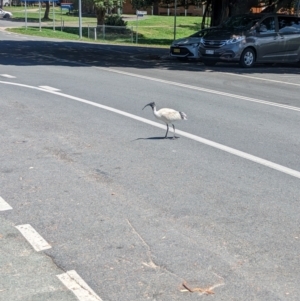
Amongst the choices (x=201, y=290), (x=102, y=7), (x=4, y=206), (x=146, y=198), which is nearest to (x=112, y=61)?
(x=146, y=198)

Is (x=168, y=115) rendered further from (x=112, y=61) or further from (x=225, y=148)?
(x=112, y=61)

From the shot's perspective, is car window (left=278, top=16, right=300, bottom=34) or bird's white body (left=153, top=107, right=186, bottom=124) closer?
bird's white body (left=153, top=107, right=186, bottom=124)

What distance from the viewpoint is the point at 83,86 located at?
15.6m

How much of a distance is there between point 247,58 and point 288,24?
2496 millimetres

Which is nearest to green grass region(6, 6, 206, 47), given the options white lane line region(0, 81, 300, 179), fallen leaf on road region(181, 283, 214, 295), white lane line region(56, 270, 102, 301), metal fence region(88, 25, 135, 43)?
metal fence region(88, 25, 135, 43)

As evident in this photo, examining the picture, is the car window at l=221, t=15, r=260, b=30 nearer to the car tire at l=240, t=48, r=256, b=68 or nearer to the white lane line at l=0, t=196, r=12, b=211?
the car tire at l=240, t=48, r=256, b=68

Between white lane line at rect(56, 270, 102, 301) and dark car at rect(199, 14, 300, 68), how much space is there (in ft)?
59.9

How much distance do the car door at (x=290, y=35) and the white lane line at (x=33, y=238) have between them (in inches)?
754

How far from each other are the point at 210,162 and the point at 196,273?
3519 millimetres

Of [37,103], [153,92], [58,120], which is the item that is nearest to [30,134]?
[58,120]

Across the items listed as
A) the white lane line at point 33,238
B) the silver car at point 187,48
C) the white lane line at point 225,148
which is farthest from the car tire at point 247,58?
the white lane line at point 33,238

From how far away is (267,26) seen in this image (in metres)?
23.4

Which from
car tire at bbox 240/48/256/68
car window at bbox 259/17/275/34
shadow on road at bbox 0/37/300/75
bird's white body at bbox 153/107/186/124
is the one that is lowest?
shadow on road at bbox 0/37/300/75

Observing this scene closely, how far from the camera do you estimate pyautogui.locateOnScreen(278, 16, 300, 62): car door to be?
23.7m
